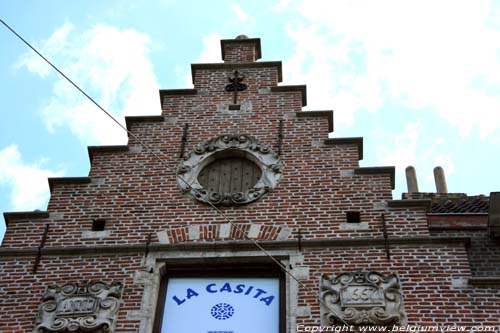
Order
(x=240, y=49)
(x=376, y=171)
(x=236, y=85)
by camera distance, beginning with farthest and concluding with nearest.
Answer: (x=240, y=49)
(x=236, y=85)
(x=376, y=171)

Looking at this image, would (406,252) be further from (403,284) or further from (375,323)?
(375,323)

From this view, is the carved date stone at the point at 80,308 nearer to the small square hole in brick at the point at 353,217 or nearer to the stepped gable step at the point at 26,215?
the stepped gable step at the point at 26,215

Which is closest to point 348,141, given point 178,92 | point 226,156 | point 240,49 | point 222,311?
point 226,156

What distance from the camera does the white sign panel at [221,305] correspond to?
9.80 meters

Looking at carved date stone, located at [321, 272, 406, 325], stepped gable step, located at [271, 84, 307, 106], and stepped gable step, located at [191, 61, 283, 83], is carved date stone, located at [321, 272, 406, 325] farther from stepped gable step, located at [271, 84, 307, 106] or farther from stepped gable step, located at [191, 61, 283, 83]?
stepped gable step, located at [191, 61, 283, 83]

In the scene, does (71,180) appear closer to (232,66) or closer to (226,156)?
(226,156)

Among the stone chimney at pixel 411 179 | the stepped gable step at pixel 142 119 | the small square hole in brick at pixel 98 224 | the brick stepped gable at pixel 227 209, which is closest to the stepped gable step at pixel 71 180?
the brick stepped gable at pixel 227 209

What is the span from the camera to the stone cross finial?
1325 centimetres

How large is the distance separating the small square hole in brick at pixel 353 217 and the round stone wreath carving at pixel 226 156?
1.18 m

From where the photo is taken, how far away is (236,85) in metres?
13.4

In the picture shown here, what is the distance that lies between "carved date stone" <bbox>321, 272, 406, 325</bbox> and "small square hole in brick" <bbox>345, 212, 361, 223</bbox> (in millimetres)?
1024

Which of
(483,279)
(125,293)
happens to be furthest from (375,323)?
(125,293)

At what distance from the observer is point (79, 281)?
33.8ft

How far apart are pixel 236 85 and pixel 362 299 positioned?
497 centimetres
